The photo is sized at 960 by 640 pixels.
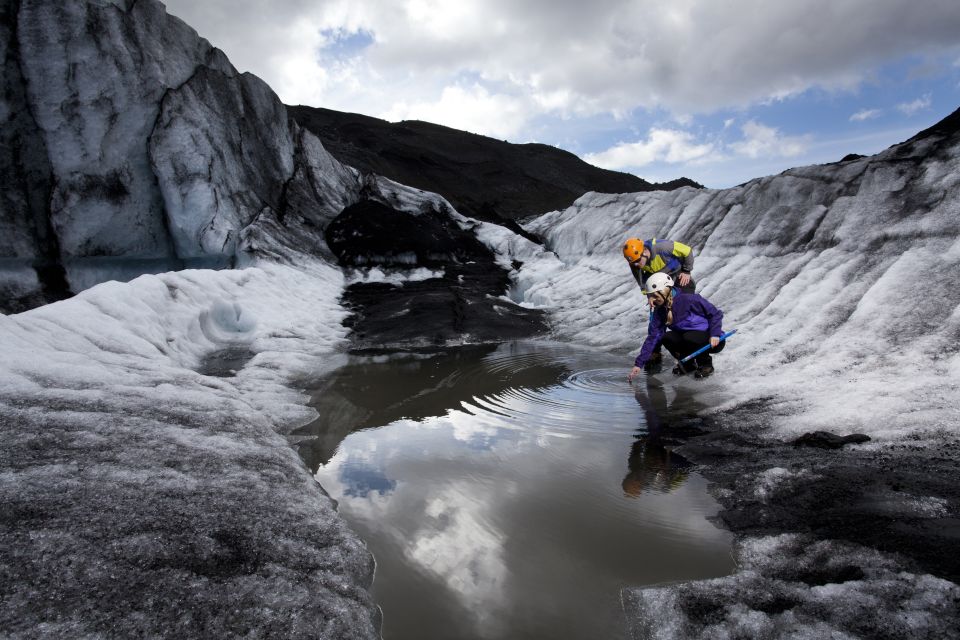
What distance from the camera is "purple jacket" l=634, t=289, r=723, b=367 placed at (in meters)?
6.23

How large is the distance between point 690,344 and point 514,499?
12.1 ft

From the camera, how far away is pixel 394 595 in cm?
254

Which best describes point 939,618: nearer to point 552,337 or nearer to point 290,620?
point 290,620

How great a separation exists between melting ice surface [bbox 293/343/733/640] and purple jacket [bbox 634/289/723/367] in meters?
0.58

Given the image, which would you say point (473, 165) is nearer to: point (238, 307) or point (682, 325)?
point (238, 307)

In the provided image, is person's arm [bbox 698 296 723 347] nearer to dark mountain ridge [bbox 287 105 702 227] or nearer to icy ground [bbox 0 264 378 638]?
icy ground [bbox 0 264 378 638]

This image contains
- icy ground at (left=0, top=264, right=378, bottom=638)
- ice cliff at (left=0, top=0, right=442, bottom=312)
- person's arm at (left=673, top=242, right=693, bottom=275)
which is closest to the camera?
icy ground at (left=0, top=264, right=378, bottom=638)

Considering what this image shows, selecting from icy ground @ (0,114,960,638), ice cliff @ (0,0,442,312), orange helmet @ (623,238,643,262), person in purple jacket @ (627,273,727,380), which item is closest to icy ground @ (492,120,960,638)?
icy ground @ (0,114,960,638)

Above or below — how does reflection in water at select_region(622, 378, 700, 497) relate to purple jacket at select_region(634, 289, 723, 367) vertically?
below

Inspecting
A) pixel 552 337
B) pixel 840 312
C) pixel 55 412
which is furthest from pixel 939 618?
Answer: pixel 552 337

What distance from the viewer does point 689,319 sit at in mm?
6309

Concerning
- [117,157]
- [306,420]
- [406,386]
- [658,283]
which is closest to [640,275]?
[658,283]

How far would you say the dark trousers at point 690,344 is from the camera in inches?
245

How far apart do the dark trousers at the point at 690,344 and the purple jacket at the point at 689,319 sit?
2.3 inches
